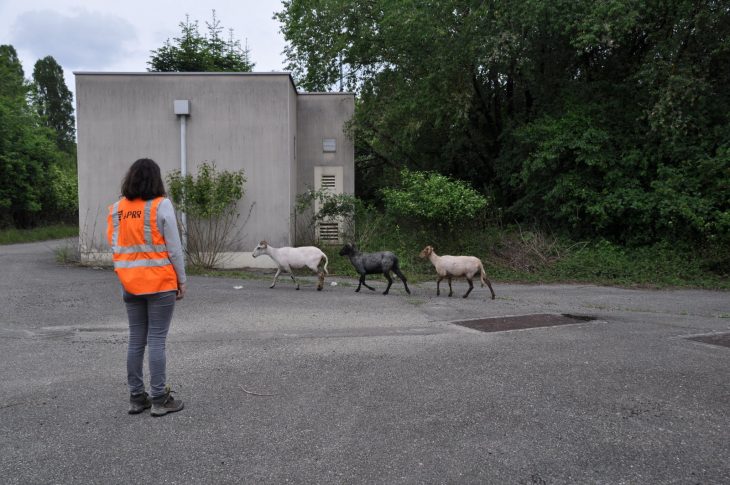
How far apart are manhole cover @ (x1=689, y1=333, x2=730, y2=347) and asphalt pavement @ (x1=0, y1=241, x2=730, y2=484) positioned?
0.28 ft

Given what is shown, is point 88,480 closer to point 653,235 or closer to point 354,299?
point 354,299

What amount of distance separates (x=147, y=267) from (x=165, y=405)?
1130 millimetres

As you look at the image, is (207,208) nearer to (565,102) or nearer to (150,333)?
(150,333)

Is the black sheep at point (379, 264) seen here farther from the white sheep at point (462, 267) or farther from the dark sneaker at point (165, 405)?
the dark sneaker at point (165, 405)

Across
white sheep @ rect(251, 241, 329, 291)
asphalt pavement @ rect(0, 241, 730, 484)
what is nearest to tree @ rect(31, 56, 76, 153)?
white sheep @ rect(251, 241, 329, 291)

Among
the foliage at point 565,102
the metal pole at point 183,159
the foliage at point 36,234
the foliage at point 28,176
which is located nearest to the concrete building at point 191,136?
the metal pole at point 183,159

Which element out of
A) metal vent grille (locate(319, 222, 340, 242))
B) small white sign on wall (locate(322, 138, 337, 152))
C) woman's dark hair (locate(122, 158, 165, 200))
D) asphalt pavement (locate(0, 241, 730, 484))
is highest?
small white sign on wall (locate(322, 138, 337, 152))

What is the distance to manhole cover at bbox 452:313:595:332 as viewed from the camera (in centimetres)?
730

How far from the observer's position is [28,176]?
25.6 meters

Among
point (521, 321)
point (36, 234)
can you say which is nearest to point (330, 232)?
point (521, 321)

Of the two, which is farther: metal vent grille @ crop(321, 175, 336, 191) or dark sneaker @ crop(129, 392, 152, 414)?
metal vent grille @ crop(321, 175, 336, 191)

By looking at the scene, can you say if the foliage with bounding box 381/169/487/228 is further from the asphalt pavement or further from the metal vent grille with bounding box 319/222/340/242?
the asphalt pavement

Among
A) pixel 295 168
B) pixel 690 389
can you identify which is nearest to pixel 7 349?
pixel 690 389

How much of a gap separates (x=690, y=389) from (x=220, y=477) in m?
4.19
